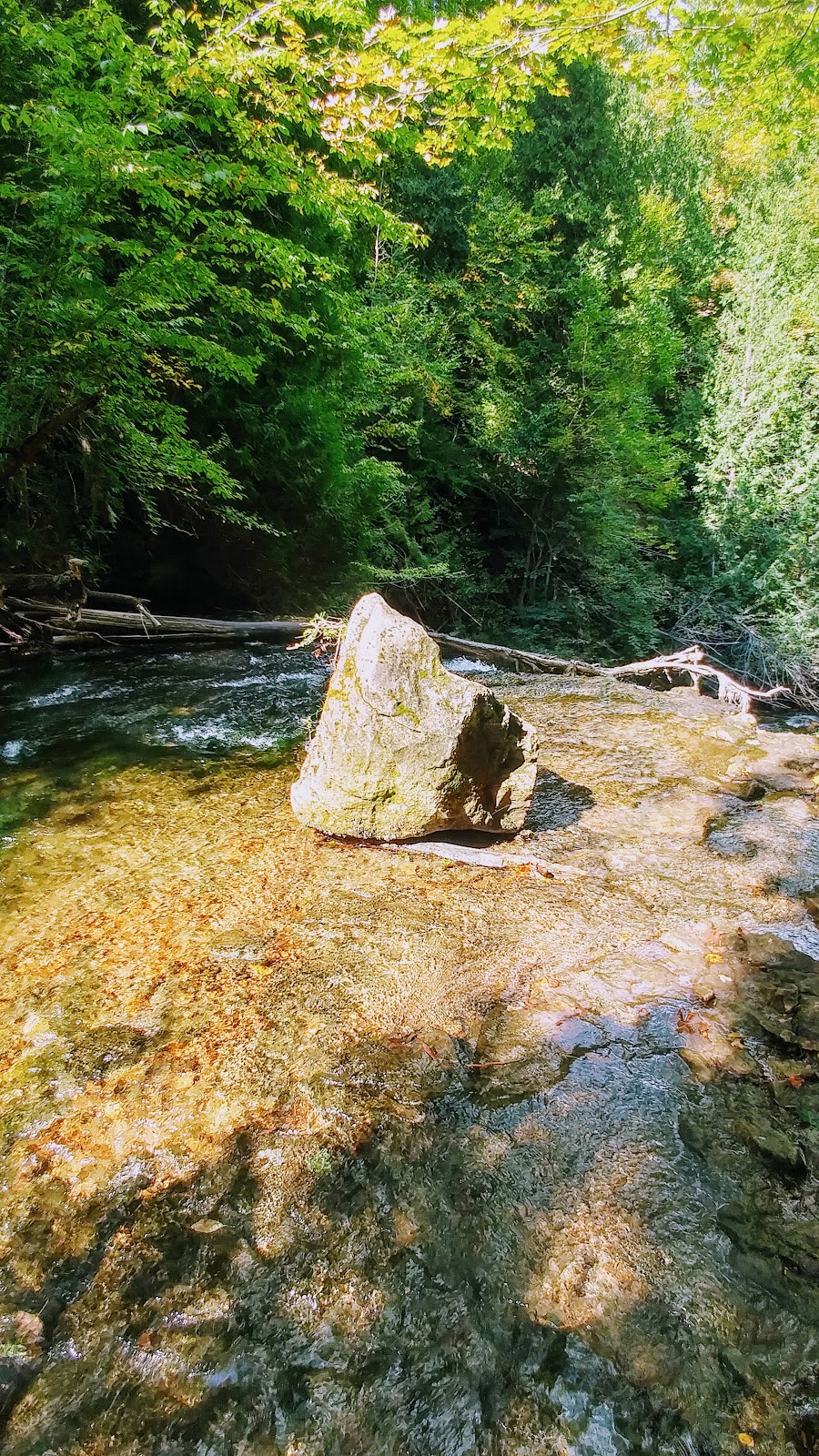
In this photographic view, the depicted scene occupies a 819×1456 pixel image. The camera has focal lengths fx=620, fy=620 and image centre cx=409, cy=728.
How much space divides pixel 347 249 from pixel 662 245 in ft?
31.4

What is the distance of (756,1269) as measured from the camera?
163cm

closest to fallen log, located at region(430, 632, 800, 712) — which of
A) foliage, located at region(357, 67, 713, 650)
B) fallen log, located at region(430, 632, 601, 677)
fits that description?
fallen log, located at region(430, 632, 601, 677)

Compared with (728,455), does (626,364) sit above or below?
above

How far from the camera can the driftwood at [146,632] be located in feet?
20.3

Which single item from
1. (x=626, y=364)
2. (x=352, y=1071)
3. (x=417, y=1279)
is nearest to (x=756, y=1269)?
(x=417, y=1279)

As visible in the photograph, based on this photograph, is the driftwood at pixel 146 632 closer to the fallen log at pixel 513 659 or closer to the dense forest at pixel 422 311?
the fallen log at pixel 513 659

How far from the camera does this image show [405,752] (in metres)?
3.38

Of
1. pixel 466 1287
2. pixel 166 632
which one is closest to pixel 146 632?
pixel 166 632

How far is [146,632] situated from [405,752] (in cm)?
489

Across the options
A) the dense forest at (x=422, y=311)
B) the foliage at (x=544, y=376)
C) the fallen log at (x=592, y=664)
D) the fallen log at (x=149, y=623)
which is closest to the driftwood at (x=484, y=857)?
the fallen log at (x=592, y=664)

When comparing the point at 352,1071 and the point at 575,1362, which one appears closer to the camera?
the point at 575,1362

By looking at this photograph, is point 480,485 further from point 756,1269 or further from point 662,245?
point 756,1269

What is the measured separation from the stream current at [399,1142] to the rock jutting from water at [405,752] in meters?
0.22

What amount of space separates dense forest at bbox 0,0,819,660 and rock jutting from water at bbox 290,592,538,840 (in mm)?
3551
